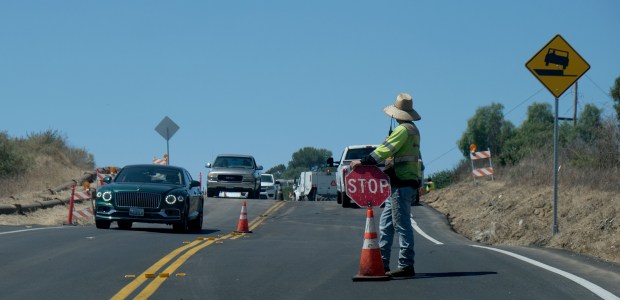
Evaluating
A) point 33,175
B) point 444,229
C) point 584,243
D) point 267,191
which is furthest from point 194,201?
point 267,191

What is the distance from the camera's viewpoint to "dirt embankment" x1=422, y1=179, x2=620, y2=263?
16.6m

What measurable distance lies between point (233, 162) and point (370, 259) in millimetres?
30767

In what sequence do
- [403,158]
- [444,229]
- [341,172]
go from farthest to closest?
[341,172]
[444,229]
[403,158]

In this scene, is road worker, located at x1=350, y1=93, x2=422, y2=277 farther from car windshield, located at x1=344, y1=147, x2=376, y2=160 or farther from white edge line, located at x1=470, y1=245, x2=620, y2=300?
car windshield, located at x1=344, y1=147, x2=376, y2=160

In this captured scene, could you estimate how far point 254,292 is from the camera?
33.3 ft

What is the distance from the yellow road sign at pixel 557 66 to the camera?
696 inches

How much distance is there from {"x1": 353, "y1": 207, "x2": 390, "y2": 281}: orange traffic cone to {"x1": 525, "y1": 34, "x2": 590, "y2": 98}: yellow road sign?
791 centimetres

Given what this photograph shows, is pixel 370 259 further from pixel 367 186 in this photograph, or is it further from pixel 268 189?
pixel 268 189

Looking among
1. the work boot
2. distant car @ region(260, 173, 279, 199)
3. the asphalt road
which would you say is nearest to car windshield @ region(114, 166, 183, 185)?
the asphalt road

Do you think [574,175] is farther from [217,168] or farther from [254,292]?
[217,168]

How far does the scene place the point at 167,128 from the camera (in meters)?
35.2

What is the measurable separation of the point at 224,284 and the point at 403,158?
241 centimetres

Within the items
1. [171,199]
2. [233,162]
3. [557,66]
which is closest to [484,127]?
[233,162]

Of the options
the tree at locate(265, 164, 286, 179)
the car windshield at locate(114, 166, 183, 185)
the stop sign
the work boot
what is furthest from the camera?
the tree at locate(265, 164, 286, 179)
